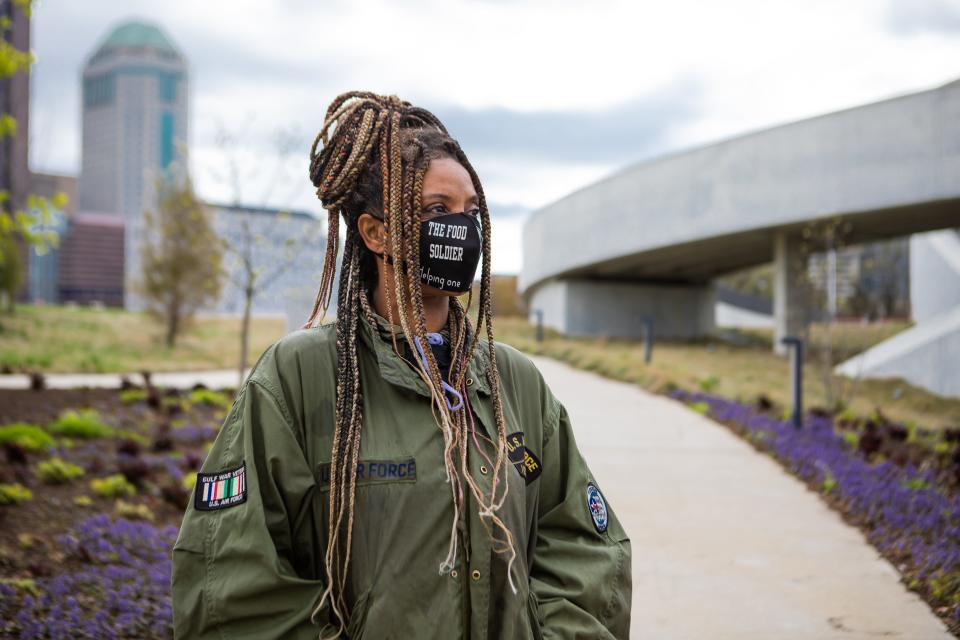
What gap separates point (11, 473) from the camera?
21.1 ft

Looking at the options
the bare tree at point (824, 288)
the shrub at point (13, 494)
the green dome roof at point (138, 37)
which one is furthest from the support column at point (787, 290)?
the green dome roof at point (138, 37)

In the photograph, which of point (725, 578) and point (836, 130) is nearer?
point (725, 578)

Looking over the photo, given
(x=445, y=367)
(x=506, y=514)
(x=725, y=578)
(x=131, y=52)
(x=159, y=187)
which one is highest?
(x=131, y=52)

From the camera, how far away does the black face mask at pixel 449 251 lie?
6.41 feet

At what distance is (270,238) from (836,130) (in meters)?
12.3

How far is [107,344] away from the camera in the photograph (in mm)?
25422

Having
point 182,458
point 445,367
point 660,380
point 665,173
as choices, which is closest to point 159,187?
point 665,173

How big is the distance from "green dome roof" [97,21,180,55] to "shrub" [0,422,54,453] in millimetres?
189573

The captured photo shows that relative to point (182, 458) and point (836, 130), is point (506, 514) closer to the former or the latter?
point (182, 458)

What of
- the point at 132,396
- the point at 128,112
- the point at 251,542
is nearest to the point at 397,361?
the point at 251,542

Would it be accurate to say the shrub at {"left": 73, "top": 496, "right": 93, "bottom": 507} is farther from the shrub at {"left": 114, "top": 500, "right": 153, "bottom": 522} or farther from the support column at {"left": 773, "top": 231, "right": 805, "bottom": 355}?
the support column at {"left": 773, "top": 231, "right": 805, "bottom": 355}

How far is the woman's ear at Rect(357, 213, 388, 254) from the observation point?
197 centimetres

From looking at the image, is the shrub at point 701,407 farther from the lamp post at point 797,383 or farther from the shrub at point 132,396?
the shrub at point 132,396

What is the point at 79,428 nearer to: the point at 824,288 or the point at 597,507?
the point at 597,507
